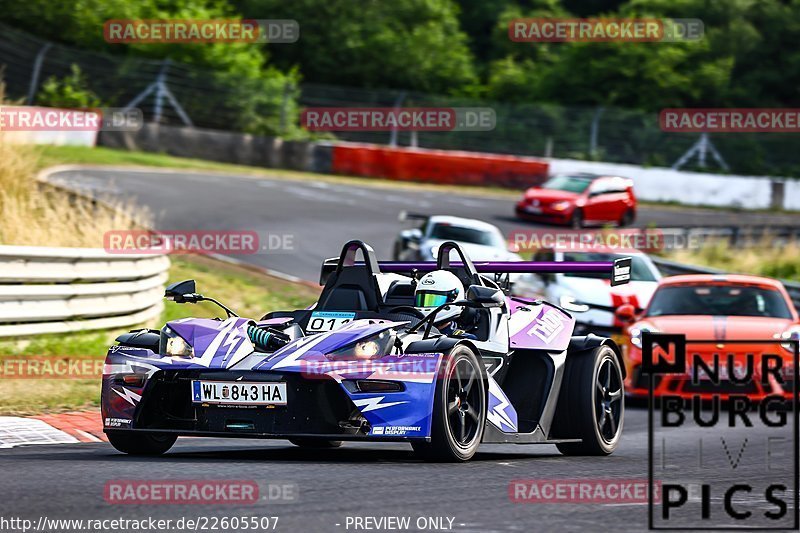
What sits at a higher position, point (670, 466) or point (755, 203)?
point (755, 203)

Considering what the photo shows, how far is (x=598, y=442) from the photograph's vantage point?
9.89m

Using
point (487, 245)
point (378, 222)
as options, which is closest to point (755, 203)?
point (378, 222)

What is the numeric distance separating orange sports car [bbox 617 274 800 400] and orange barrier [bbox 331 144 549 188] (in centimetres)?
2316

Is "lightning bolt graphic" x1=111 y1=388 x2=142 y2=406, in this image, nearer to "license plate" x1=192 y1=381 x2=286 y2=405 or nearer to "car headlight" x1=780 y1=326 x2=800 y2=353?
"license plate" x1=192 y1=381 x2=286 y2=405

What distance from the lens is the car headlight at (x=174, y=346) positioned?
8.36 metres

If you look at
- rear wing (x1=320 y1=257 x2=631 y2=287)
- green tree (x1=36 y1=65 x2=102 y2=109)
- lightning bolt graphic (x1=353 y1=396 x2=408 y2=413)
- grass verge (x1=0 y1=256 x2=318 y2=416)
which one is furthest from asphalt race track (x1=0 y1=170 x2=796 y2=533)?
green tree (x1=36 y1=65 x2=102 y2=109)

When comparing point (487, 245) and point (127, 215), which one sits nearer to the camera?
point (127, 215)

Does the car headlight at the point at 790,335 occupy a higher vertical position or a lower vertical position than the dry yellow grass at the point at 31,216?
lower

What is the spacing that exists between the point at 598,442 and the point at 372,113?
102 ft

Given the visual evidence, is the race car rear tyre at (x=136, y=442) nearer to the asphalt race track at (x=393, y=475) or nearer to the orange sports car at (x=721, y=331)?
the asphalt race track at (x=393, y=475)

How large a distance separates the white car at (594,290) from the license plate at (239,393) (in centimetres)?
1008

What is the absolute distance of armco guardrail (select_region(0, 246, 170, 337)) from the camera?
13.1 m

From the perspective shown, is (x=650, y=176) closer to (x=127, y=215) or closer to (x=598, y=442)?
(x=127, y=215)

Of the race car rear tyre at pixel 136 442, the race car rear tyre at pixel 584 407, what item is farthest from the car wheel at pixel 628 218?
the race car rear tyre at pixel 136 442
